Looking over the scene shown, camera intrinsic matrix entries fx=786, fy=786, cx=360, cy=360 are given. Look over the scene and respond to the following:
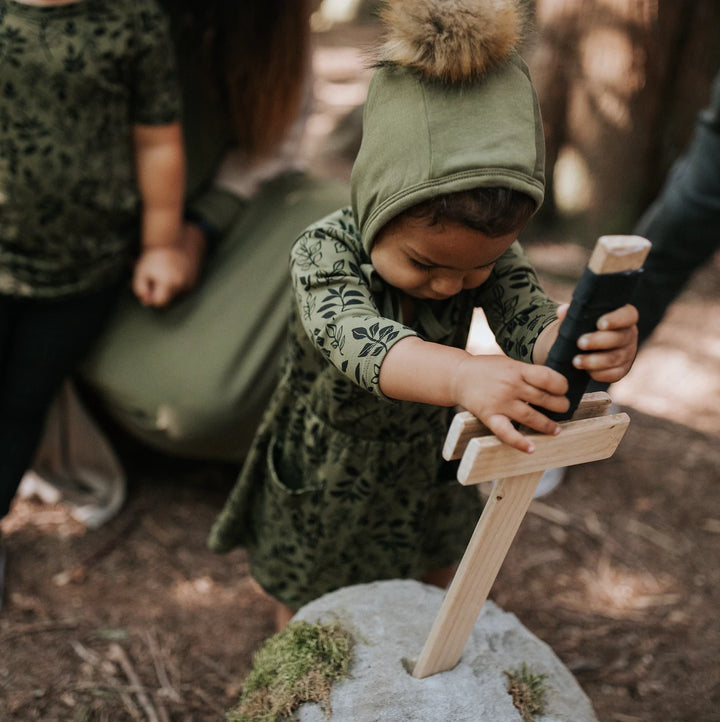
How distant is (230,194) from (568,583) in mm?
1455

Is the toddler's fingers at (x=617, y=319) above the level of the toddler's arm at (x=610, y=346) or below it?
above

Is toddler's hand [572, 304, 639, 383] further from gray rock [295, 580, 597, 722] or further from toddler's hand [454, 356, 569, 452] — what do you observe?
gray rock [295, 580, 597, 722]

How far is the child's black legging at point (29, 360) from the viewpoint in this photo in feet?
6.26

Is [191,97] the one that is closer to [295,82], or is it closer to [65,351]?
[295,82]

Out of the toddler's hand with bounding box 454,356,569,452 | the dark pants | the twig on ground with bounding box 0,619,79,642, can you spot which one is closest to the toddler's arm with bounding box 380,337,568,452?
the toddler's hand with bounding box 454,356,569,452

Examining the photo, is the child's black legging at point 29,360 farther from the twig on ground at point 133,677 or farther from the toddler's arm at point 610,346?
the toddler's arm at point 610,346

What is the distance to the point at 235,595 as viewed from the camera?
202 cm

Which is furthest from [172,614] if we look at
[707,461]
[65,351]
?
[707,461]

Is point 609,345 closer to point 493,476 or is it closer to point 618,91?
point 493,476

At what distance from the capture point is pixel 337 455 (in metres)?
1.44

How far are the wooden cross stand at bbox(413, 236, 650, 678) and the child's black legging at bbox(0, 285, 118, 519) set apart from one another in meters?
1.21

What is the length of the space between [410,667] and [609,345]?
2.11ft

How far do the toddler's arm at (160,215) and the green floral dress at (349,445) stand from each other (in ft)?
2.03

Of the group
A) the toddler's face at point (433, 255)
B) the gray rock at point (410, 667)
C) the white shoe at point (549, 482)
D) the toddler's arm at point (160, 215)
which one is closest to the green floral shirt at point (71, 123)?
the toddler's arm at point (160, 215)
